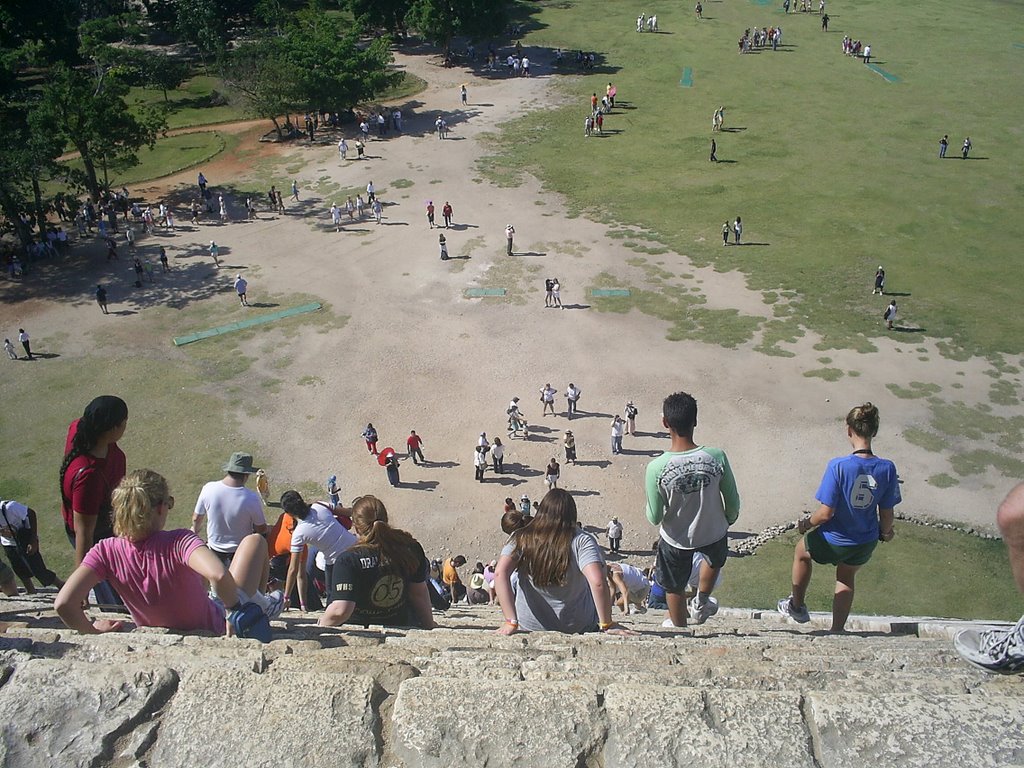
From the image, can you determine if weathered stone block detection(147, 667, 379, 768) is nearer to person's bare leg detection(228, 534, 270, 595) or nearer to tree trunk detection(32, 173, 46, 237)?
person's bare leg detection(228, 534, 270, 595)

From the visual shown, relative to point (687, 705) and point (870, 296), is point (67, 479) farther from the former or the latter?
point (870, 296)

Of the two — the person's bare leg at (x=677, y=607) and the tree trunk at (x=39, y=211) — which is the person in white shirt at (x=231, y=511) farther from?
the tree trunk at (x=39, y=211)

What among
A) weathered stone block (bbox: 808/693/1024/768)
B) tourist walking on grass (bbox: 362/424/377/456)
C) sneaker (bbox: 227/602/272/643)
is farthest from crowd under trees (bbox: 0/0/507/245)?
weathered stone block (bbox: 808/693/1024/768)

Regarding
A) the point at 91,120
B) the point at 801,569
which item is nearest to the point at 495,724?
the point at 801,569

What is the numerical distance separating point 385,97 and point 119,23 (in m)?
16.6

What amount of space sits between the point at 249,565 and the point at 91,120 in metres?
32.1

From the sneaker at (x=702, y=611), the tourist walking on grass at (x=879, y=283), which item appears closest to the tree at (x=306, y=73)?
the tourist walking on grass at (x=879, y=283)

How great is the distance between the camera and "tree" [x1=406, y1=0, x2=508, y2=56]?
46.2m

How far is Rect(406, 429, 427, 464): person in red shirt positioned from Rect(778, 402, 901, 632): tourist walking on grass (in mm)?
13914

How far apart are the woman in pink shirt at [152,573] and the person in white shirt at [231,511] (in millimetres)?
2371

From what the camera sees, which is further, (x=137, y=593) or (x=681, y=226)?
(x=681, y=226)

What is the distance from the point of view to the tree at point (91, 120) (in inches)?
1243

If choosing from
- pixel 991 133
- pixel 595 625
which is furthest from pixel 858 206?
pixel 595 625

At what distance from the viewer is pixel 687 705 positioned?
12.5ft
